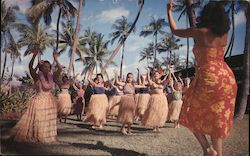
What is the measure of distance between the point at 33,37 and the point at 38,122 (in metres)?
0.99

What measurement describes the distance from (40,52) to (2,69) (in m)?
0.25

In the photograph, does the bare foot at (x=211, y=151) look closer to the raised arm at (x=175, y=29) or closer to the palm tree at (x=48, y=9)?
the raised arm at (x=175, y=29)

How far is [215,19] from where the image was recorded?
2004 millimetres

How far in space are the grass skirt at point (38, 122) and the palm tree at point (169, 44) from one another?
2.53ft

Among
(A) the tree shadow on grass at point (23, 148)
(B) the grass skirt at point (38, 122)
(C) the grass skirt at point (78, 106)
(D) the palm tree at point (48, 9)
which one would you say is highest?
(D) the palm tree at point (48, 9)

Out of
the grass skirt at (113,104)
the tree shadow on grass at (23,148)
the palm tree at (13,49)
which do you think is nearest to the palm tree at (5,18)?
the palm tree at (13,49)

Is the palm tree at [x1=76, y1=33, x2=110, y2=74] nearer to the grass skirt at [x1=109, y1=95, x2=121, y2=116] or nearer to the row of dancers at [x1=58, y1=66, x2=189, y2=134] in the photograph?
the row of dancers at [x1=58, y1=66, x2=189, y2=134]

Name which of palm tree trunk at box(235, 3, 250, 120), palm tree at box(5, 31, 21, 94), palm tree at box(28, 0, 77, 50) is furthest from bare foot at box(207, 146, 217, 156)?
palm tree at box(5, 31, 21, 94)

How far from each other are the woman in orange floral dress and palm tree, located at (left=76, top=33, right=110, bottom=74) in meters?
0.41

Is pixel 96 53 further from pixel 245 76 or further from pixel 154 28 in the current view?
pixel 245 76

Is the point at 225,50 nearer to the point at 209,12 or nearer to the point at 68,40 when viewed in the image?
the point at 209,12

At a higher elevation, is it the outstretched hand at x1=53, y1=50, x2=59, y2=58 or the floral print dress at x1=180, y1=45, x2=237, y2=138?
Result: the outstretched hand at x1=53, y1=50, x2=59, y2=58

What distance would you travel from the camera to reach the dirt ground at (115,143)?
201 centimetres

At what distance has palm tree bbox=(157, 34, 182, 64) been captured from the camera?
203cm
